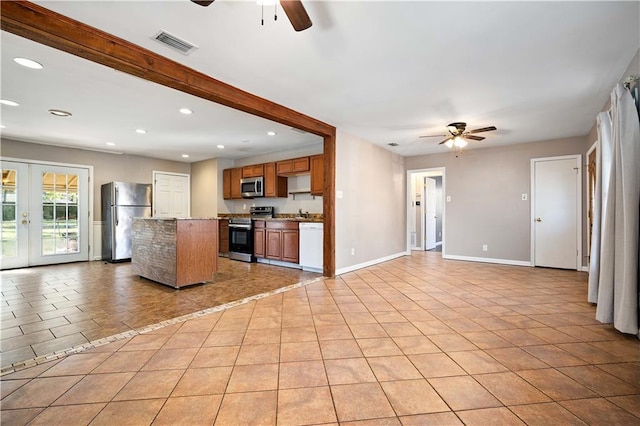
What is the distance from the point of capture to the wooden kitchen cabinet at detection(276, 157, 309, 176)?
574cm

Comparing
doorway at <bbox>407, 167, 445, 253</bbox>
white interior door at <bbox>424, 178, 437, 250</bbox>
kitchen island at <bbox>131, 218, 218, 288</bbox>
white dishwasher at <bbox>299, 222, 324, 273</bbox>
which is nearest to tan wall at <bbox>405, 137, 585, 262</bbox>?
doorway at <bbox>407, 167, 445, 253</bbox>

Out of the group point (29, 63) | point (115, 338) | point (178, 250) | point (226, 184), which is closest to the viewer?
point (115, 338)

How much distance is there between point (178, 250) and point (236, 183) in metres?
3.44

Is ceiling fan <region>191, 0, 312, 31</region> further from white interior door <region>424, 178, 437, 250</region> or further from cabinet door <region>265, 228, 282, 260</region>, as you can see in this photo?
white interior door <region>424, 178, 437, 250</region>

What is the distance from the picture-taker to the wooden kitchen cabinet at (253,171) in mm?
6528

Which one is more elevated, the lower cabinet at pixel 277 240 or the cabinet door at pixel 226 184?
the cabinet door at pixel 226 184

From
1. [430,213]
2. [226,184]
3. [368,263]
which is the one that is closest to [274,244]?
[368,263]

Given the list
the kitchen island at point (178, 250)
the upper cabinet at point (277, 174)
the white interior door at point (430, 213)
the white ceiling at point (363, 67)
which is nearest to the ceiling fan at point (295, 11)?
the white ceiling at point (363, 67)

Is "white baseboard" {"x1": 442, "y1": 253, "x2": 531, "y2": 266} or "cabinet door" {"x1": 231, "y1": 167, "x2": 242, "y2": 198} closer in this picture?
"white baseboard" {"x1": 442, "y1": 253, "x2": 531, "y2": 266}

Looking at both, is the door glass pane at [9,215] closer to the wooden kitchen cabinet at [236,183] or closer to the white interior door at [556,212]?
the wooden kitchen cabinet at [236,183]

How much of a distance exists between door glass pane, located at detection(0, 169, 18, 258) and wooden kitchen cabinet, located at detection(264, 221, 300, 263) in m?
4.57

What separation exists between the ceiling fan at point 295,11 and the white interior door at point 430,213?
7.16m

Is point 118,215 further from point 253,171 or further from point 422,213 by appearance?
point 422,213

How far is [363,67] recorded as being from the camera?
2670 millimetres
